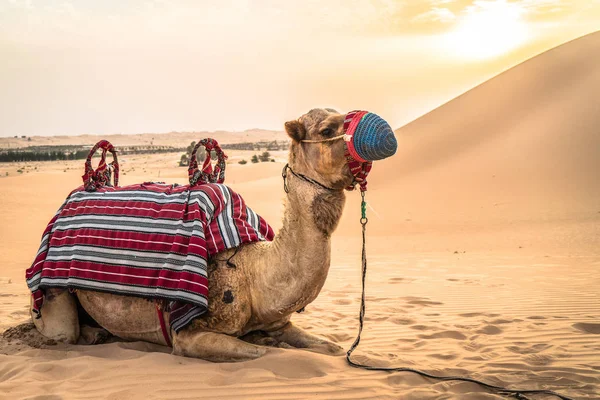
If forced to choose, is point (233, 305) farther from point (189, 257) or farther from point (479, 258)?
point (479, 258)

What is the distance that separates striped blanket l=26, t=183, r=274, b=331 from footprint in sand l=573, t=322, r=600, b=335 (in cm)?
352

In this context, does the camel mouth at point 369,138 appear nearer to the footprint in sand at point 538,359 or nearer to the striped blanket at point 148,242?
the striped blanket at point 148,242

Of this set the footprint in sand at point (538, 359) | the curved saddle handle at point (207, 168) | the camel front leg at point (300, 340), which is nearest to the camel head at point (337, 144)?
the curved saddle handle at point (207, 168)

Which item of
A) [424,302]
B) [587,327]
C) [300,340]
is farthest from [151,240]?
[587,327]

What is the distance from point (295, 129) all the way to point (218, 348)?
5.49 ft

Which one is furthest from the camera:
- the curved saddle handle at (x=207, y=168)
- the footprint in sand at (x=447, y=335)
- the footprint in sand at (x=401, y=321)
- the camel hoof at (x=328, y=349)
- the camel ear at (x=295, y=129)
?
the footprint in sand at (x=401, y=321)

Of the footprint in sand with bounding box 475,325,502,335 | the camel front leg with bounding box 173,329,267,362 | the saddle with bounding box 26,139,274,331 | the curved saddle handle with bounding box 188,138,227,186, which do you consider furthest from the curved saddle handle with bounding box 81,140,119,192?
the footprint in sand with bounding box 475,325,502,335

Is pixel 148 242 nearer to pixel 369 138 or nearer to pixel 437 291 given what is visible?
pixel 369 138

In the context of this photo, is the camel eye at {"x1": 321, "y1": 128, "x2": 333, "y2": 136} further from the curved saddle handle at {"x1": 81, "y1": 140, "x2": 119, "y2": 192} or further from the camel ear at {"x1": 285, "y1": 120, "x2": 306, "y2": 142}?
the curved saddle handle at {"x1": 81, "y1": 140, "x2": 119, "y2": 192}

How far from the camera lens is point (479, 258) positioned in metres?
12.6

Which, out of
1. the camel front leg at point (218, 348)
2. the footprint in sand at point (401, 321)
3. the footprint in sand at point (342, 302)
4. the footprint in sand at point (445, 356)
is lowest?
the footprint in sand at point (342, 302)

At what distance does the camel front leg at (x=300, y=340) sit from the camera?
4.97 m

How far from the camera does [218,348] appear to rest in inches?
174

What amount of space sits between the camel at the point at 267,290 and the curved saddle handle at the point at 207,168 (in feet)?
2.54
